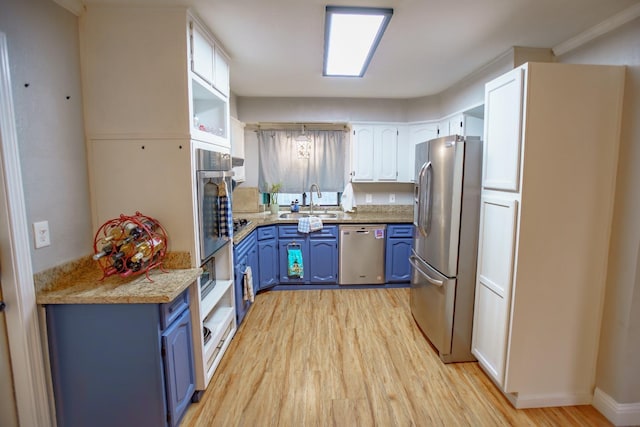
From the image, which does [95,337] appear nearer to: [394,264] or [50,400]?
[50,400]

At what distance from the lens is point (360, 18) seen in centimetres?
183

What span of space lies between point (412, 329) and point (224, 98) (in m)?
Result: 2.71

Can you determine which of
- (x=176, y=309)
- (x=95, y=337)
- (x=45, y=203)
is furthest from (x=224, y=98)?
(x=95, y=337)

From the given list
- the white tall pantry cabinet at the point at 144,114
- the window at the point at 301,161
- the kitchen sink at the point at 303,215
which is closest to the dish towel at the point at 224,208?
the white tall pantry cabinet at the point at 144,114

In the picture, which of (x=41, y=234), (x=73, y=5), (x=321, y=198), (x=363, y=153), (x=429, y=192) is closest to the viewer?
(x=41, y=234)

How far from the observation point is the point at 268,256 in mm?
3615

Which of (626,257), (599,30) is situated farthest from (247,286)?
(599,30)

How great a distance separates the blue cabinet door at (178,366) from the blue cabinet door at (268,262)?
1707 mm

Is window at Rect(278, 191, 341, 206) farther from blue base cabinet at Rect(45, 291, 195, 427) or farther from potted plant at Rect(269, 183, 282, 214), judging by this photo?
blue base cabinet at Rect(45, 291, 195, 427)

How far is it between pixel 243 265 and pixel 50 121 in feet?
6.08

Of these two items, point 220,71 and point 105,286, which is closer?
point 105,286

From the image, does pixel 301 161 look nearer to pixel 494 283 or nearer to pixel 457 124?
pixel 457 124

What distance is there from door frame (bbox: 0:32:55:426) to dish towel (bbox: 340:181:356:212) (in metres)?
3.32

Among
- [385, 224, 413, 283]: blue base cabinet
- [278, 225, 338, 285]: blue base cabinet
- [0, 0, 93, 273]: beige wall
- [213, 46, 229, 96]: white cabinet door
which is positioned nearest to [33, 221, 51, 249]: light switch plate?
[0, 0, 93, 273]: beige wall
